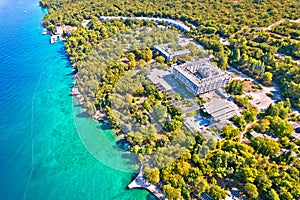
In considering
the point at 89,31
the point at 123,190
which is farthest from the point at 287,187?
the point at 89,31

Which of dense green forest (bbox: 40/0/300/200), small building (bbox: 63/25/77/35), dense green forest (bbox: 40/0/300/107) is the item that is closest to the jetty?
dense green forest (bbox: 40/0/300/200)

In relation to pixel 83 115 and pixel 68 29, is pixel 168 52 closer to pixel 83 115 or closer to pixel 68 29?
pixel 83 115

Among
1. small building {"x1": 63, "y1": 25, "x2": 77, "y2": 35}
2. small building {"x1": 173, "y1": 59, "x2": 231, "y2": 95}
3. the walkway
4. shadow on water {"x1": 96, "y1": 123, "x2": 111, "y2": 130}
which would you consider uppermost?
the walkway

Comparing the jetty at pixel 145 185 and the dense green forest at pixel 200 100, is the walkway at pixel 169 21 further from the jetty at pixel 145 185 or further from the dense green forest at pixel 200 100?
the jetty at pixel 145 185

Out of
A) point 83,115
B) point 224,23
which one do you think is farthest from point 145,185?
point 224,23

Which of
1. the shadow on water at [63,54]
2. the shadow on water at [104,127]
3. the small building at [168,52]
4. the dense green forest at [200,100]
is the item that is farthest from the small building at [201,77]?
the shadow on water at [63,54]

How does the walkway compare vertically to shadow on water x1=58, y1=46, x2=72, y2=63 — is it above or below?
above

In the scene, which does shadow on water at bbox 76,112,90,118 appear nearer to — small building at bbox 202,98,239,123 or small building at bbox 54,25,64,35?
small building at bbox 202,98,239,123
